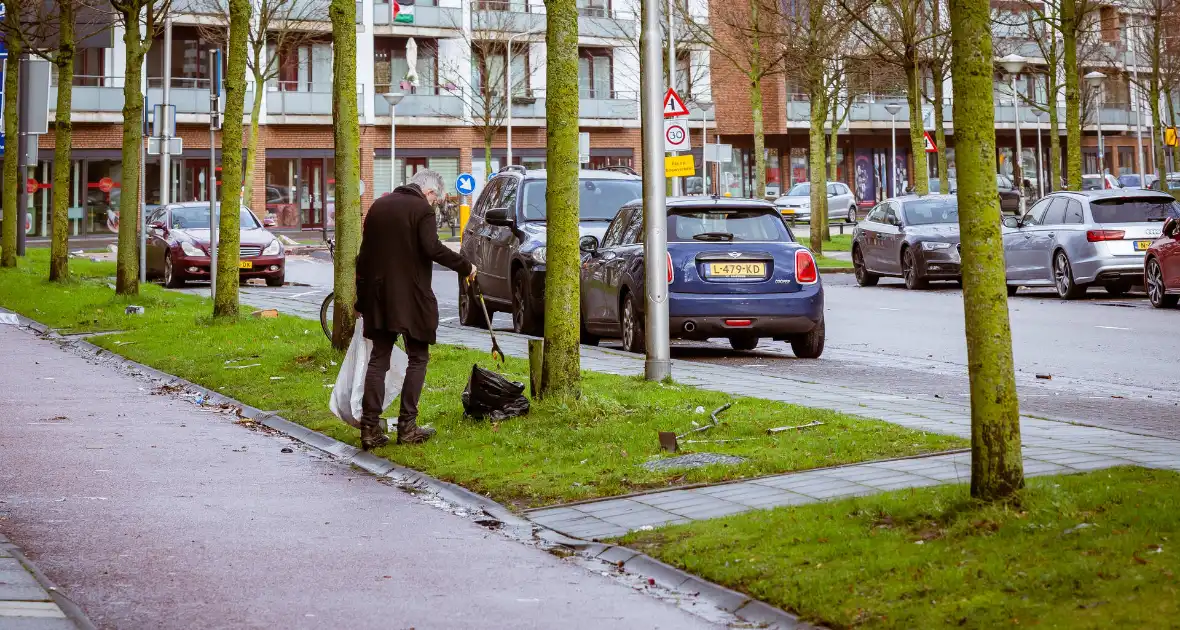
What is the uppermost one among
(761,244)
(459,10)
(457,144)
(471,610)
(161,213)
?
(459,10)

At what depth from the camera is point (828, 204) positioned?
66.1 meters

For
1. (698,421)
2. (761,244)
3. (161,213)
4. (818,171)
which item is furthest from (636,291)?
(818,171)

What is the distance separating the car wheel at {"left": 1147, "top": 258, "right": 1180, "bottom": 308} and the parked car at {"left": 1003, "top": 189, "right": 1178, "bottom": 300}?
77.3 inches

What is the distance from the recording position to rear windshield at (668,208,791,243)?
17.1 meters

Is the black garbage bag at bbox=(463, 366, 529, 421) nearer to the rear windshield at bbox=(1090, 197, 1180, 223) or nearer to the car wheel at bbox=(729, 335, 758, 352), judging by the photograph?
the car wheel at bbox=(729, 335, 758, 352)

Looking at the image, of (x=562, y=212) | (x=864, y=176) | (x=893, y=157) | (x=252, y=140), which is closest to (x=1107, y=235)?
(x=562, y=212)

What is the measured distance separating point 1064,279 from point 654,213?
13.9 meters

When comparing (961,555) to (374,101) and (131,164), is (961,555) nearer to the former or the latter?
(131,164)

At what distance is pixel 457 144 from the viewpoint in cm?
6794

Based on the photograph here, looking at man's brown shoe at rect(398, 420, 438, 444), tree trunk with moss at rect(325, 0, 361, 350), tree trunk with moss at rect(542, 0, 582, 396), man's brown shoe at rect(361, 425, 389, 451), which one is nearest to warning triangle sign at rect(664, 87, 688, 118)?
tree trunk with moss at rect(325, 0, 361, 350)

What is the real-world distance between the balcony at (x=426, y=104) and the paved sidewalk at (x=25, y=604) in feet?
196

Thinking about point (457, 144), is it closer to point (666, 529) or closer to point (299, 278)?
point (299, 278)

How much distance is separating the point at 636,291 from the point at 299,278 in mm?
20388

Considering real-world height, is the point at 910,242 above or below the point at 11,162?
below
